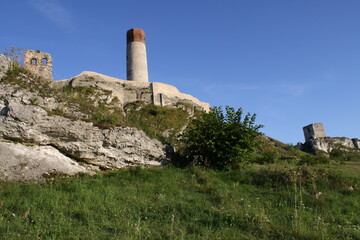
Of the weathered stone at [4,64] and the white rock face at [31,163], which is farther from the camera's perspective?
the weathered stone at [4,64]

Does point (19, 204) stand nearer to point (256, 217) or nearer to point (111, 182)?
point (111, 182)

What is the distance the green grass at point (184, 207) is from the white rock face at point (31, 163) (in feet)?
2.52

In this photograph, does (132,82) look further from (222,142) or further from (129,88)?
(222,142)

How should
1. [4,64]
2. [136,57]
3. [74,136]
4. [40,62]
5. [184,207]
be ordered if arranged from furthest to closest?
[136,57], [40,62], [4,64], [74,136], [184,207]

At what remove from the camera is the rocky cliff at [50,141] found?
33.7 feet

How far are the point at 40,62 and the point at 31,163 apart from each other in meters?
11.5

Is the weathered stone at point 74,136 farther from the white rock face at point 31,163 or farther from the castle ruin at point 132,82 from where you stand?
the castle ruin at point 132,82

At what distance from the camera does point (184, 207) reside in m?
7.03

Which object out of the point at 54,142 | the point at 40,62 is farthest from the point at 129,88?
the point at 54,142

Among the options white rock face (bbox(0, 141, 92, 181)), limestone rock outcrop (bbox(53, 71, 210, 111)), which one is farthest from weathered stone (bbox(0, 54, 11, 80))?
limestone rock outcrop (bbox(53, 71, 210, 111))

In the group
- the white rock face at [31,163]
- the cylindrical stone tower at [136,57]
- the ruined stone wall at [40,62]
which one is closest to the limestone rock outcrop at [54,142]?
the white rock face at [31,163]

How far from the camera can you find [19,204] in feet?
22.1

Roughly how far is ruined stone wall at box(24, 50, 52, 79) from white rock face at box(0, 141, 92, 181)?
31.8 feet

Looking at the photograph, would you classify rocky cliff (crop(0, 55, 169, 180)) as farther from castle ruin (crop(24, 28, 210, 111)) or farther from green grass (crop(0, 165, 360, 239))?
castle ruin (crop(24, 28, 210, 111))
